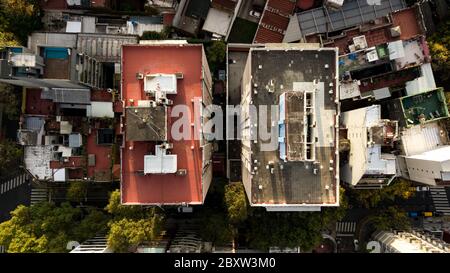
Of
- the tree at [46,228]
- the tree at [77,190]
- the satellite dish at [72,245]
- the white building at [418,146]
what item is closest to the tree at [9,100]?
the tree at [77,190]

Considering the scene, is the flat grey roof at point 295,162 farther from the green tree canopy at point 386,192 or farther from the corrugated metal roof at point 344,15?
the corrugated metal roof at point 344,15

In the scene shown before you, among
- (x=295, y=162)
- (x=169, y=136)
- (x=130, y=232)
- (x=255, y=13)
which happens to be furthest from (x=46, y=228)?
(x=255, y=13)

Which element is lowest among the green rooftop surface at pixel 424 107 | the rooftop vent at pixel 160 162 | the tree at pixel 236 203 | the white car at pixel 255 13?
the tree at pixel 236 203

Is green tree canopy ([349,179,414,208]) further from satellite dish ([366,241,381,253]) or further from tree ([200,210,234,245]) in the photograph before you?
tree ([200,210,234,245])

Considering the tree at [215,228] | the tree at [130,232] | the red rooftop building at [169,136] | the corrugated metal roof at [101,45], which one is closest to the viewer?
the red rooftop building at [169,136]

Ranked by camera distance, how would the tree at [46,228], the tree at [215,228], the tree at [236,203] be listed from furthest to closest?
the tree at [215,228] → the tree at [46,228] → the tree at [236,203]

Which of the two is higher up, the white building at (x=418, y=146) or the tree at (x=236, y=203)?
the white building at (x=418, y=146)

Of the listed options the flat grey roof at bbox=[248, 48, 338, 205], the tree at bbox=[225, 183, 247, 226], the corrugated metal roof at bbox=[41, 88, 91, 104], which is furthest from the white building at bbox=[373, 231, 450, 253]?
the corrugated metal roof at bbox=[41, 88, 91, 104]
